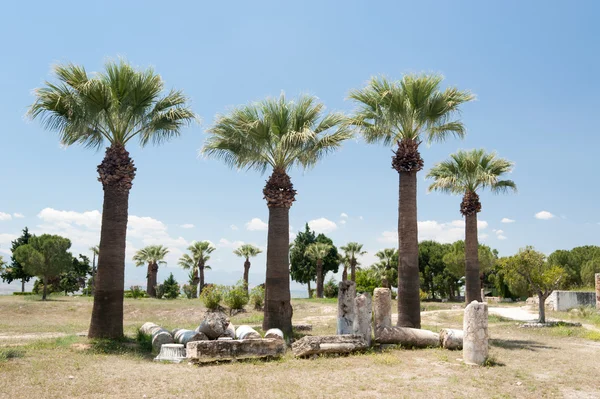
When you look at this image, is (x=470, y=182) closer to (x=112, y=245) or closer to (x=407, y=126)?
(x=407, y=126)

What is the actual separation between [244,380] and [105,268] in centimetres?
786

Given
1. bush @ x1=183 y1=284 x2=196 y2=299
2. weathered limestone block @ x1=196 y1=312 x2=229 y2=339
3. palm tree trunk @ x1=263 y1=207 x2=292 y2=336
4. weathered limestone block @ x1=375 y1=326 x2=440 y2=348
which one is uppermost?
palm tree trunk @ x1=263 y1=207 x2=292 y2=336

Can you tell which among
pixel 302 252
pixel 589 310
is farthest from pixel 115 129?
pixel 302 252

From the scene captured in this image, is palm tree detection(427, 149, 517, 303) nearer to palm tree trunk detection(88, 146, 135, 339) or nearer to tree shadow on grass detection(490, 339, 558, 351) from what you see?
tree shadow on grass detection(490, 339, 558, 351)

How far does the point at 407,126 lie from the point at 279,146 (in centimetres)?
529

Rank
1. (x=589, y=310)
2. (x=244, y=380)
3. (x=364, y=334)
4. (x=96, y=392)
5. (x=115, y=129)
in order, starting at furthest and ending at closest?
(x=589, y=310)
(x=115, y=129)
(x=364, y=334)
(x=244, y=380)
(x=96, y=392)

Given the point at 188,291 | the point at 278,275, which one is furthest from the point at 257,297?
the point at 188,291

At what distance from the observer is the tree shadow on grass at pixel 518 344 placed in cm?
1679

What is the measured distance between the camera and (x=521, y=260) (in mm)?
26109

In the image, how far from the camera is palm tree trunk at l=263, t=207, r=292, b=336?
1822 cm

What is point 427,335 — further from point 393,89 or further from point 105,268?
point 105,268

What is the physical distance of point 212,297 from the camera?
99.1 feet

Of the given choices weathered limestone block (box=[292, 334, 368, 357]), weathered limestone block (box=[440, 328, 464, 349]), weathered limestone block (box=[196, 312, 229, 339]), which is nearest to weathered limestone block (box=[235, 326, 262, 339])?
weathered limestone block (box=[196, 312, 229, 339])

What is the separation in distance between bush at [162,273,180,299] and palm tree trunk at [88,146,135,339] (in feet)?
125
